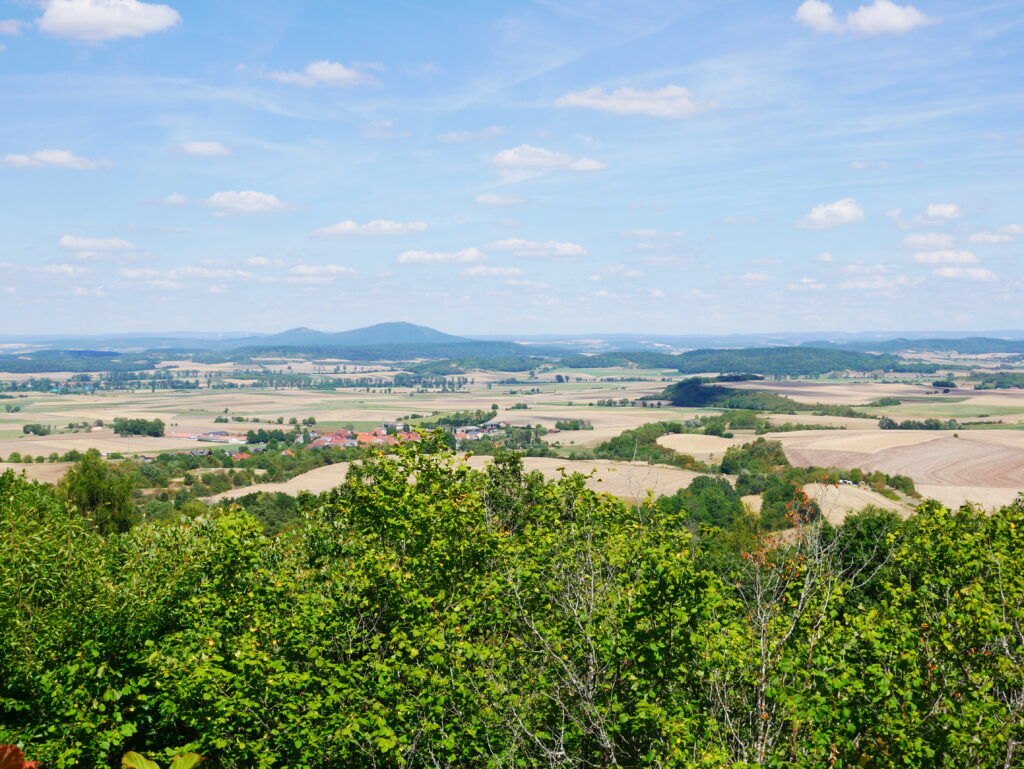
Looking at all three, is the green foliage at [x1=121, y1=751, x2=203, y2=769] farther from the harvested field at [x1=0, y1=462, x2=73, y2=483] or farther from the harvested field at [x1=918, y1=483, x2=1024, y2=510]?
the harvested field at [x1=918, y1=483, x2=1024, y2=510]

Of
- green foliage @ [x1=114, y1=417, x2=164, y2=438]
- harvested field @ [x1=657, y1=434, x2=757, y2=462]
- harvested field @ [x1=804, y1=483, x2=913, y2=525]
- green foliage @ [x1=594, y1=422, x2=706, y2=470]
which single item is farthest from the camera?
green foliage @ [x1=114, y1=417, x2=164, y2=438]

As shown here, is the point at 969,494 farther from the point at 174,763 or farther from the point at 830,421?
the point at 174,763

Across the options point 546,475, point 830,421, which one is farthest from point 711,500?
point 830,421

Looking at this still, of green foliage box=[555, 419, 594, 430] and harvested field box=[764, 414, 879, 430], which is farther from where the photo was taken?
green foliage box=[555, 419, 594, 430]

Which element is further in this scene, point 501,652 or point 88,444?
point 88,444

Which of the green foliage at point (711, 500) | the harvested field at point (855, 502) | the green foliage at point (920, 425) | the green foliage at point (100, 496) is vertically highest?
the green foliage at point (100, 496)

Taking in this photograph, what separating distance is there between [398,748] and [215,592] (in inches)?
280

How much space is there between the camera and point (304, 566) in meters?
24.5

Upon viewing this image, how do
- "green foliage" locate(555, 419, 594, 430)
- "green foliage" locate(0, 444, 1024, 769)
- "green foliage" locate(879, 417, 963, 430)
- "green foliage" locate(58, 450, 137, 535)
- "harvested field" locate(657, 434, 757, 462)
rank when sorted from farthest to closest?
"green foliage" locate(555, 419, 594, 430)
"green foliage" locate(879, 417, 963, 430)
"harvested field" locate(657, 434, 757, 462)
"green foliage" locate(58, 450, 137, 535)
"green foliage" locate(0, 444, 1024, 769)

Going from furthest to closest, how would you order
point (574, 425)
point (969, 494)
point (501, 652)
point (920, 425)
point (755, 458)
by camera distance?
point (574, 425) < point (920, 425) < point (755, 458) < point (969, 494) < point (501, 652)

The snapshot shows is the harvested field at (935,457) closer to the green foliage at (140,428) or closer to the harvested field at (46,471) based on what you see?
the harvested field at (46,471)

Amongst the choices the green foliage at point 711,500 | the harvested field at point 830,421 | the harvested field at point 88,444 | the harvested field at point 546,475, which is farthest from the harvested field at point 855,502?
the harvested field at point 88,444

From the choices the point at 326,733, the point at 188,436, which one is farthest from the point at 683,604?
the point at 188,436

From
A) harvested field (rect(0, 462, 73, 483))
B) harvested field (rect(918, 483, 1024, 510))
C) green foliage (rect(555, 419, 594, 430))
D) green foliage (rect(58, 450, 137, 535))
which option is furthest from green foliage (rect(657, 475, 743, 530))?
green foliage (rect(555, 419, 594, 430))
